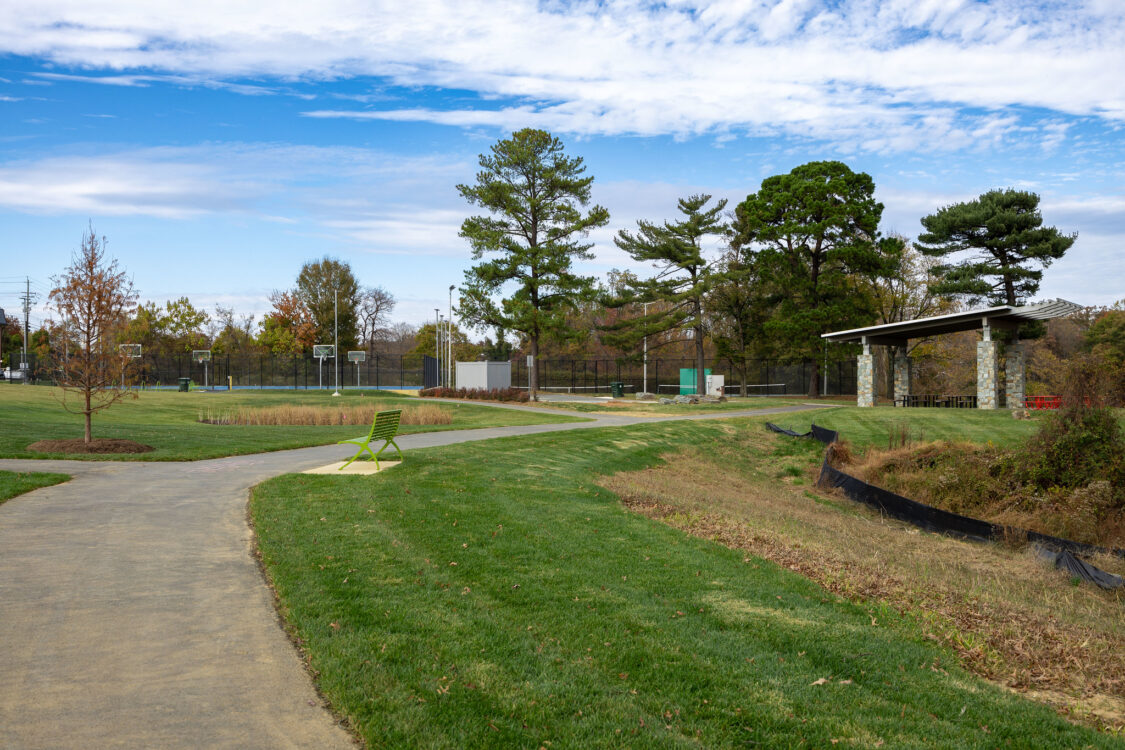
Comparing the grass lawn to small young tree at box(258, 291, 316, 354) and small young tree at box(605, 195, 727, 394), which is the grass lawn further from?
small young tree at box(258, 291, 316, 354)

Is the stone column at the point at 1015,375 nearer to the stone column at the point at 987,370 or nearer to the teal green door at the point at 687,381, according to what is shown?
the stone column at the point at 987,370

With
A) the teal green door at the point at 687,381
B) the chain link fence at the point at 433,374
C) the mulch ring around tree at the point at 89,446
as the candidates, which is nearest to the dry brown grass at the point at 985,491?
the mulch ring around tree at the point at 89,446

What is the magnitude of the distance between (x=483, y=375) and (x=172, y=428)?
23.3m

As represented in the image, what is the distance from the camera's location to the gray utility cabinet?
42.6m

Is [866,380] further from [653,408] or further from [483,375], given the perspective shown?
[483,375]

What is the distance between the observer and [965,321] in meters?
30.0

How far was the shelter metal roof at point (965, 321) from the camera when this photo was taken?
27328 millimetres

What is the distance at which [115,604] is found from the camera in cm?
561

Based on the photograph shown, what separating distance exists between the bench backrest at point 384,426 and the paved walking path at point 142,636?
3.42 metres

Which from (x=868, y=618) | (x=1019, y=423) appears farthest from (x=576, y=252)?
(x=868, y=618)

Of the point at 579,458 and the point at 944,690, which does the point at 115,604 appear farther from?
the point at 579,458

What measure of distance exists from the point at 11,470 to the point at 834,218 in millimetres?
38684

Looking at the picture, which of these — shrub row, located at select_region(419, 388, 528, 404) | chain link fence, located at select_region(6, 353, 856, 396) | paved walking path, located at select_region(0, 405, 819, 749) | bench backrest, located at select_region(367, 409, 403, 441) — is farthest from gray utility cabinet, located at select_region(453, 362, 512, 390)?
paved walking path, located at select_region(0, 405, 819, 749)

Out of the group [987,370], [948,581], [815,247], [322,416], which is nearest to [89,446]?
[322,416]
